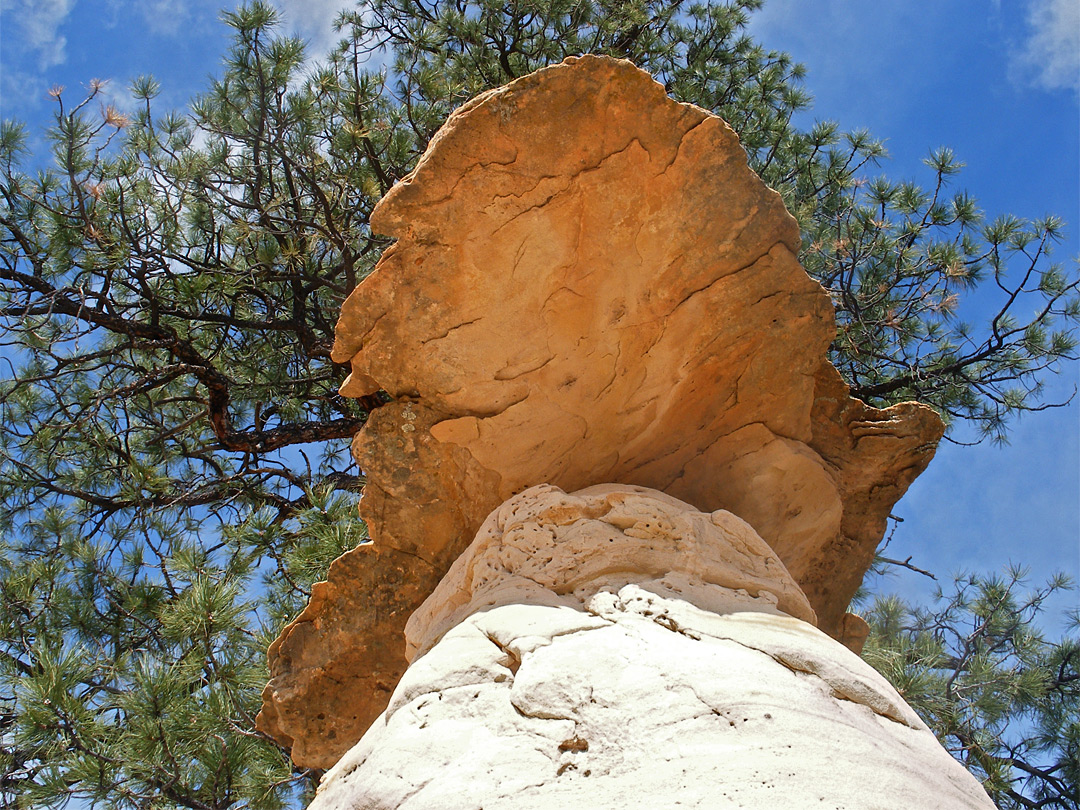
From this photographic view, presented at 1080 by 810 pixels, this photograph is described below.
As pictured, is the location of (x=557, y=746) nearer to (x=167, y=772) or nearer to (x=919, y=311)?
(x=167, y=772)

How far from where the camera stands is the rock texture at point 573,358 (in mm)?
3074

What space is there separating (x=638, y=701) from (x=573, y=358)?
1.41 metres

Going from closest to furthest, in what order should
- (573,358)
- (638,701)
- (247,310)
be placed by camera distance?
(638,701) < (573,358) < (247,310)

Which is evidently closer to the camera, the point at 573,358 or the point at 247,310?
the point at 573,358

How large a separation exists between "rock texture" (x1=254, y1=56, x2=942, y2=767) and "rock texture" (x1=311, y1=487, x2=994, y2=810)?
52cm

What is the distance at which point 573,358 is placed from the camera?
3240mm

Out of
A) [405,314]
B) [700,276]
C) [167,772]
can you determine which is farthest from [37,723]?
[700,276]

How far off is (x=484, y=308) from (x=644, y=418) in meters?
0.70

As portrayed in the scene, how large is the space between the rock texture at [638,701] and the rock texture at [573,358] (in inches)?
20.5

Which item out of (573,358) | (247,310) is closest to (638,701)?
(573,358)

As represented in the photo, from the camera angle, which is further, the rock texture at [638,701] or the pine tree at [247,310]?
the pine tree at [247,310]

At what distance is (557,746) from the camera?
203cm

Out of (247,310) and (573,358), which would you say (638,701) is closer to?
(573,358)

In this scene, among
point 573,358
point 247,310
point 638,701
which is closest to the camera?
point 638,701
